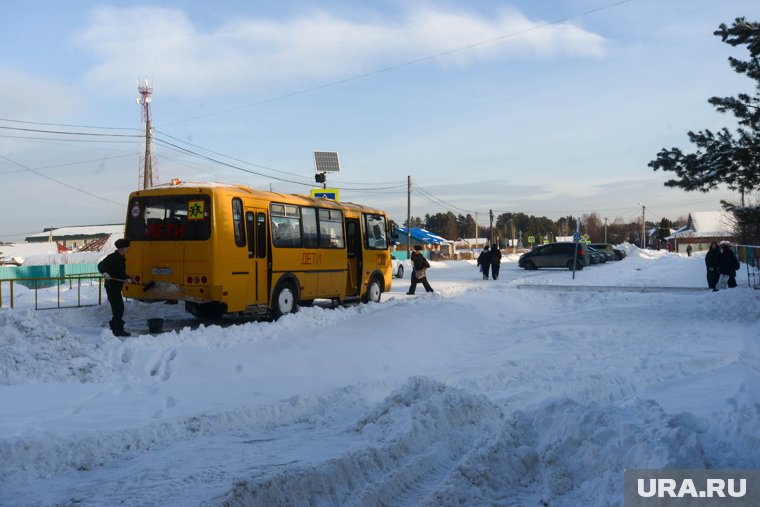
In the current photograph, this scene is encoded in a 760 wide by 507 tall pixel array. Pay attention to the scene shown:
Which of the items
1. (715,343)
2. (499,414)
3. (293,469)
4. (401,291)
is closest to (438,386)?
(499,414)

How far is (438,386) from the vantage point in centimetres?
755

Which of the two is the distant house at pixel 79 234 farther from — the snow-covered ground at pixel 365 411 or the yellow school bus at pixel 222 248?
the snow-covered ground at pixel 365 411

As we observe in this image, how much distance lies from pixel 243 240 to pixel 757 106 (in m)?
10.6

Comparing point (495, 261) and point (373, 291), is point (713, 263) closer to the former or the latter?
point (373, 291)

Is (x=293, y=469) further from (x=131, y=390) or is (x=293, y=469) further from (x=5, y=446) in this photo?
(x=131, y=390)

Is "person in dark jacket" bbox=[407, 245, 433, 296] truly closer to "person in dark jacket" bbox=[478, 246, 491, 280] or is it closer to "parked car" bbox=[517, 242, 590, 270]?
"person in dark jacket" bbox=[478, 246, 491, 280]

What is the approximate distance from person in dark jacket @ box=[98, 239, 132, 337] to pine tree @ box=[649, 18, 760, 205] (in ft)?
36.4

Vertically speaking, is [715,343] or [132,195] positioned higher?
[132,195]

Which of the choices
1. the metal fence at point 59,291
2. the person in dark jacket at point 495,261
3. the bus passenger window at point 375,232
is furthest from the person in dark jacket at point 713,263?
the metal fence at point 59,291

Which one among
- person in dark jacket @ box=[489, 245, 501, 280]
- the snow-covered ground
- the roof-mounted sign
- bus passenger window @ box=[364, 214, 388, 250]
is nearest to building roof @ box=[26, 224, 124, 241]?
the roof-mounted sign

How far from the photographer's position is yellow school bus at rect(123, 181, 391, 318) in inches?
536

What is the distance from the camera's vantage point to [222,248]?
44.7 feet

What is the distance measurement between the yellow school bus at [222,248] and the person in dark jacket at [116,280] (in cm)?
116

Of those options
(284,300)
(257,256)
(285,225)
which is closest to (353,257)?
(285,225)
